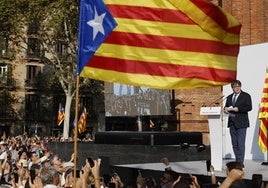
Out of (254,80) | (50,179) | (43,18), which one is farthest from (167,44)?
(43,18)

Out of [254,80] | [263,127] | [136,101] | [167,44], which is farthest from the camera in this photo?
[136,101]

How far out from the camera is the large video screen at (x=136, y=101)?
23.3 meters

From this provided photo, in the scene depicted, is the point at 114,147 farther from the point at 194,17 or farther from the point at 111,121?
the point at 111,121

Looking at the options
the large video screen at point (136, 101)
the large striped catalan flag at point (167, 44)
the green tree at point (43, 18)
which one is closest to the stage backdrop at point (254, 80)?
the large striped catalan flag at point (167, 44)

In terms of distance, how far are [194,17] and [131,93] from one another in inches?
718

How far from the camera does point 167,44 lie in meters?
7.09

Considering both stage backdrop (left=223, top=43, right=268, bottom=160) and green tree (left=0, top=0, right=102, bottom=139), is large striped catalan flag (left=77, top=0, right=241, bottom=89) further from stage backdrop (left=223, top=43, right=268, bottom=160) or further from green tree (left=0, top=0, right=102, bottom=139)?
green tree (left=0, top=0, right=102, bottom=139)

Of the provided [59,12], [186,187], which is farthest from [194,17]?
[59,12]

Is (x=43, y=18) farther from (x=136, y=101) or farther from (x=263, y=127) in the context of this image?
(x=263, y=127)

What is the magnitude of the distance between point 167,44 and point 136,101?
692 inches

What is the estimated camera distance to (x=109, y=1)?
692 cm

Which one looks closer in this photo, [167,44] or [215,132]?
[167,44]

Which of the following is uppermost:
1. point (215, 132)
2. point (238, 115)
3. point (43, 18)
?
point (43, 18)

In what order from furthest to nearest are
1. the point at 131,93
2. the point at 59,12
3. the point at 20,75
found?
1. the point at 20,75
2. the point at 59,12
3. the point at 131,93
